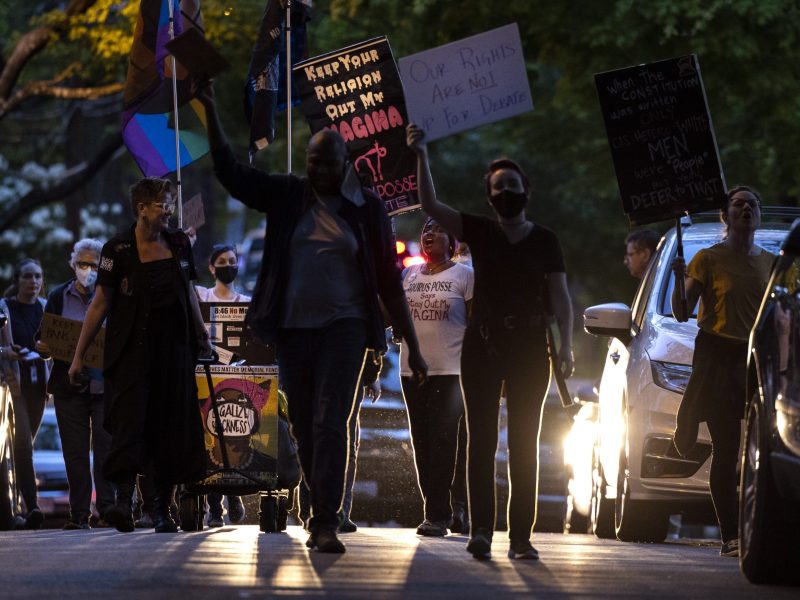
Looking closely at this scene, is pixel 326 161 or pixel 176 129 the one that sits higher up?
pixel 176 129

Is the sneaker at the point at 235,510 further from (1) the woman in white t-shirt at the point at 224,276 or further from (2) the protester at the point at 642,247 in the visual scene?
(2) the protester at the point at 642,247

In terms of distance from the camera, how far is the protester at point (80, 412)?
15078mm

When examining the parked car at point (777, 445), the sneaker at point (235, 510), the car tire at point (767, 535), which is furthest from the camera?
the sneaker at point (235, 510)

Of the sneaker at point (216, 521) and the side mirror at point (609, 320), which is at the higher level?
the side mirror at point (609, 320)

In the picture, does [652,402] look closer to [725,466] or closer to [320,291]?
[725,466]

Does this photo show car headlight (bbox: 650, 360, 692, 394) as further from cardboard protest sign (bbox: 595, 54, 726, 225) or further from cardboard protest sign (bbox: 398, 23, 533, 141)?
cardboard protest sign (bbox: 398, 23, 533, 141)

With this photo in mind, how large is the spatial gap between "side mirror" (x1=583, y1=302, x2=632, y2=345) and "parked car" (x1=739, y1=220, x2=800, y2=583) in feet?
12.0

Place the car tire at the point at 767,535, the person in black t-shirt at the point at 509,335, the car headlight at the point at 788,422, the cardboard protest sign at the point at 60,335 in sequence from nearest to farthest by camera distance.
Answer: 1. the car headlight at the point at 788,422
2. the car tire at the point at 767,535
3. the person in black t-shirt at the point at 509,335
4. the cardboard protest sign at the point at 60,335

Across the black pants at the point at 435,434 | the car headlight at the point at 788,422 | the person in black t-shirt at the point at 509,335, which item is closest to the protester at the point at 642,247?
the black pants at the point at 435,434

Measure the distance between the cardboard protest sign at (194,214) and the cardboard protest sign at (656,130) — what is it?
304cm

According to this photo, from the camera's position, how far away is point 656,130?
1383cm

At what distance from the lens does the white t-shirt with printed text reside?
1355 cm

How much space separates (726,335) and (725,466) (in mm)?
703

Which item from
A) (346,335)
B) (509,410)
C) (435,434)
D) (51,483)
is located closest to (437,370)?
(435,434)
